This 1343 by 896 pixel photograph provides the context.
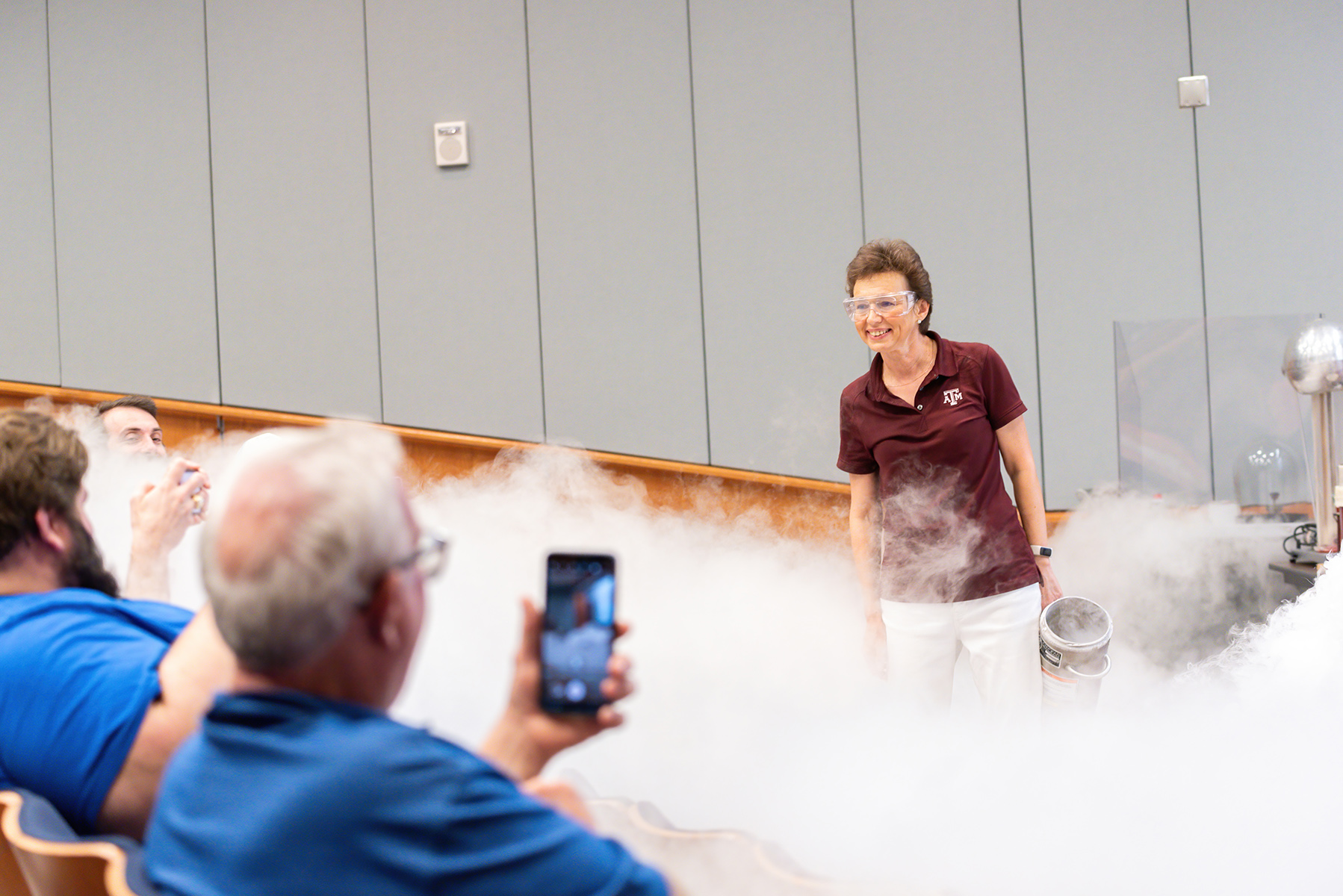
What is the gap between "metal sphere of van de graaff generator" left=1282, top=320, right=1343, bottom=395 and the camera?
8.34ft

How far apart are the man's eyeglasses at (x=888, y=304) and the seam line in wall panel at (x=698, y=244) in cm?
201

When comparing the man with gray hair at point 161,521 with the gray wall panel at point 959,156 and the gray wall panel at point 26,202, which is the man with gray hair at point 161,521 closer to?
the gray wall panel at point 959,156

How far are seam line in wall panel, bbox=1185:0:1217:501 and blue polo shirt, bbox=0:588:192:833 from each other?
12.9 ft

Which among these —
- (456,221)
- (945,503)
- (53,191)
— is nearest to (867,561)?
(945,503)

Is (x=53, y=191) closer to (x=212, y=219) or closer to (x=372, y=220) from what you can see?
(x=212, y=219)

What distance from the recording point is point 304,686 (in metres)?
0.75

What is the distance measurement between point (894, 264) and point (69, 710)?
5.61 ft

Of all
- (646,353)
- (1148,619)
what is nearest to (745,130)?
(646,353)

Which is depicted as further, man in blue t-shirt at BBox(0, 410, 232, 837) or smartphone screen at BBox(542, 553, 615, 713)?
man in blue t-shirt at BBox(0, 410, 232, 837)

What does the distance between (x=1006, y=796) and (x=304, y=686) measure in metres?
1.34

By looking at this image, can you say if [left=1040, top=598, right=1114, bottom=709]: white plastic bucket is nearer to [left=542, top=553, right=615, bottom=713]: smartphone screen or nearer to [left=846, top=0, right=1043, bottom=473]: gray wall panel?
[left=542, top=553, right=615, bottom=713]: smartphone screen

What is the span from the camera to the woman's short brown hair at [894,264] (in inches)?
83.5

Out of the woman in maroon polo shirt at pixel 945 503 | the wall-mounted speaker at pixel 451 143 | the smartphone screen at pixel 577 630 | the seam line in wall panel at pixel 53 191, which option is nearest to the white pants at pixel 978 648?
the woman in maroon polo shirt at pixel 945 503

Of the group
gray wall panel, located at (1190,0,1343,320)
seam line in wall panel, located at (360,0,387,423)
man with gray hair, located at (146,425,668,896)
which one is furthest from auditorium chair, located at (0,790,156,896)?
gray wall panel, located at (1190,0,1343,320)
